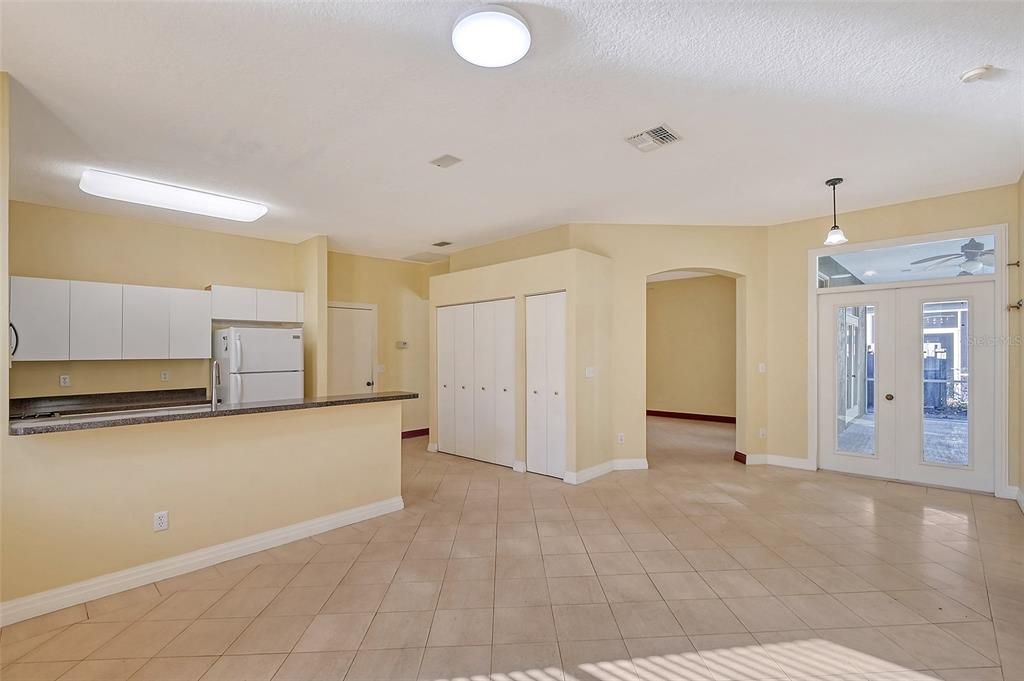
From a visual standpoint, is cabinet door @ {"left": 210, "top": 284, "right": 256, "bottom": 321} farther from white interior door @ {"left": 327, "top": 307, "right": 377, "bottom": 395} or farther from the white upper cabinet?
white interior door @ {"left": 327, "top": 307, "right": 377, "bottom": 395}

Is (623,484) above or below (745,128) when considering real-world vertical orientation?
below

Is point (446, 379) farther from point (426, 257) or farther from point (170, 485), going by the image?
point (170, 485)

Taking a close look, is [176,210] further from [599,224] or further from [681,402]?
[681,402]

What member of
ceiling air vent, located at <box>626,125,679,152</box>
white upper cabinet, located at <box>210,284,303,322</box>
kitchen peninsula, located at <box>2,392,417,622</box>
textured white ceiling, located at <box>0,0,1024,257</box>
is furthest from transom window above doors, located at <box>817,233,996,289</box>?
white upper cabinet, located at <box>210,284,303,322</box>

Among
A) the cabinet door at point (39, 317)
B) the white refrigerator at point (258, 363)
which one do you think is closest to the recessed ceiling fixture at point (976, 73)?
the white refrigerator at point (258, 363)

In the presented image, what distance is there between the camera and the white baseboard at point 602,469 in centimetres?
482

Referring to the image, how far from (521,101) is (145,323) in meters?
4.30

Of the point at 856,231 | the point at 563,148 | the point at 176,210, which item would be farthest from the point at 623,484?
the point at 176,210

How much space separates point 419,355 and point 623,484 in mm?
3998

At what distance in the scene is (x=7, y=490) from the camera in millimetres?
2375

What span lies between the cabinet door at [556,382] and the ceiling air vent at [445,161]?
188 cm

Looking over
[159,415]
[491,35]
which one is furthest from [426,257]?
[491,35]

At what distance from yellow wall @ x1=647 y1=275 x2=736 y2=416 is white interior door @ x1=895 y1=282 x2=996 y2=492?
12.3ft

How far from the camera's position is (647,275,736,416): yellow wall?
856 centimetres
